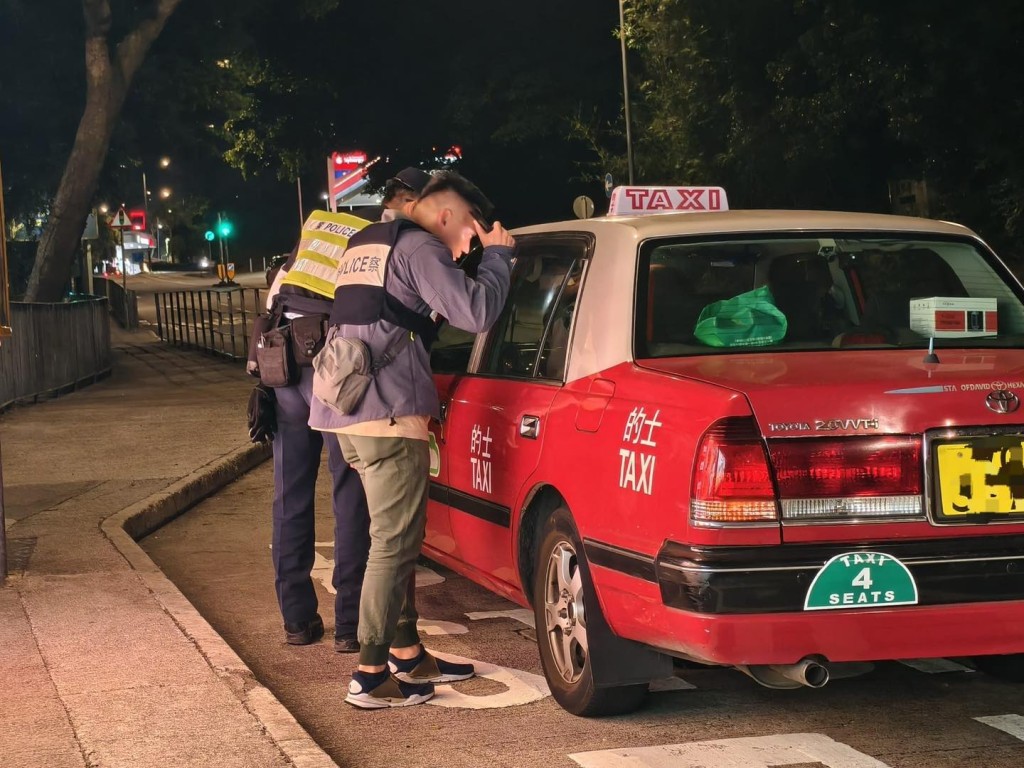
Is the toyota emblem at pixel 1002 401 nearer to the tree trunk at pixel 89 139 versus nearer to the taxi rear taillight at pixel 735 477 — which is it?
the taxi rear taillight at pixel 735 477

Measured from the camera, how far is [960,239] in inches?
209

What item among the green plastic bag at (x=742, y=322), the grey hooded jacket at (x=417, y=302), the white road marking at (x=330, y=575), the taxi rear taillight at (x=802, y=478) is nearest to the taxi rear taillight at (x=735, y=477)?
the taxi rear taillight at (x=802, y=478)

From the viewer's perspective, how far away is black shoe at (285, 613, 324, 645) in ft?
19.8

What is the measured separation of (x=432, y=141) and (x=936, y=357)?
1498 inches

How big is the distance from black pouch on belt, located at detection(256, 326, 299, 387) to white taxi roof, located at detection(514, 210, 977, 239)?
3.81ft

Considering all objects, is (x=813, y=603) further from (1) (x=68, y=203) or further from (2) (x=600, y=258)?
(1) (x=68, y=203)

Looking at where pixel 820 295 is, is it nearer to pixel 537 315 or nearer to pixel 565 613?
pixel 537 315

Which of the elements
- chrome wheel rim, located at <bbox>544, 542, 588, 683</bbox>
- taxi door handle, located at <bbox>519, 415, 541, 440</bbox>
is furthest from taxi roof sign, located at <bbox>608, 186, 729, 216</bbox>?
chrome wheel rim, located at <bbox>544, 542, 588, 683</bbox>

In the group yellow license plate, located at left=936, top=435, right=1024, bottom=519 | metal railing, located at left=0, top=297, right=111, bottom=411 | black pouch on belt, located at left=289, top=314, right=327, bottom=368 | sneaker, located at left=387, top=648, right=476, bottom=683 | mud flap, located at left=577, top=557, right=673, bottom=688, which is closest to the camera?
yellow license plate, located at left=936, top=435, right=1024, bottom=519

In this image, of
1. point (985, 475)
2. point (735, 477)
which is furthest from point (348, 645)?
point (985, 475)

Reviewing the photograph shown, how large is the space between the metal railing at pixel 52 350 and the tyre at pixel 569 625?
12109mm

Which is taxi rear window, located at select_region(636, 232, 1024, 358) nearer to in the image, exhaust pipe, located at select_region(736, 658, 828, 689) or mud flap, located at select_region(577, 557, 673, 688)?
mud flap, located at select_region(577, 557, 673, 688)

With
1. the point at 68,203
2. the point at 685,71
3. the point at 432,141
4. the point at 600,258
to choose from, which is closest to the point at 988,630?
the point at 600,258

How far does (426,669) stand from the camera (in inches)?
211
